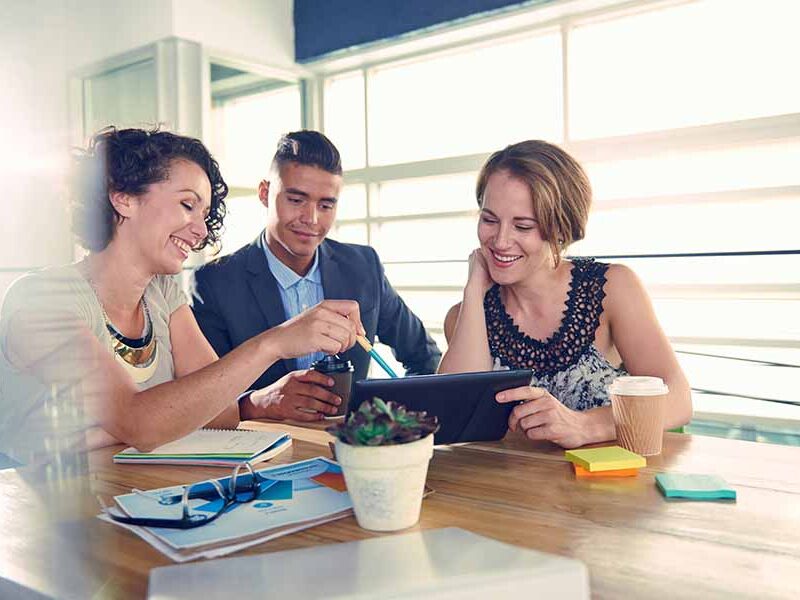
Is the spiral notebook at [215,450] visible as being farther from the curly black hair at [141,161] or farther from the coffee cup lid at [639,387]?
the coffee cup lid at [639,387]

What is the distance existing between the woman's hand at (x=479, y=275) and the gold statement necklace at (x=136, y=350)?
0.78m

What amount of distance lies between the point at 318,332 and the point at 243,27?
3.79m

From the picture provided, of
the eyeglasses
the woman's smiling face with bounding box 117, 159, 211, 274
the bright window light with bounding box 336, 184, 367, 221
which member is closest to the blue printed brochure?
the eyeglasses

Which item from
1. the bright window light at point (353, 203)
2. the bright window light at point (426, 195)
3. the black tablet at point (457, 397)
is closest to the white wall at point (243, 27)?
the bright window light at point (353, 203)

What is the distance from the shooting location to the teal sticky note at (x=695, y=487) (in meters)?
0.98

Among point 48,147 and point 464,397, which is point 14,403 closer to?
point 48,147

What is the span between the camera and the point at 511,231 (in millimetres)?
1826

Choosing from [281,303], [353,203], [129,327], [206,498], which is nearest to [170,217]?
[129,327]

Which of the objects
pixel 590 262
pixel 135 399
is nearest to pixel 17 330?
pixel 135 399

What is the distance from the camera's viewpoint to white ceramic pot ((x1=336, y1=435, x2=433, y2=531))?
2.68ft

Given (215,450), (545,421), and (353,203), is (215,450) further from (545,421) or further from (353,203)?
(353,203)

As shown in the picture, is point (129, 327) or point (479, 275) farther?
point (479, 275)

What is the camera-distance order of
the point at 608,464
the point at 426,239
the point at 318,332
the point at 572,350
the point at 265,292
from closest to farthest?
1. the point at 608,464
2. the point at 318,332
3. the point at 572,350
4. the point at 265,292
5. the point at 426,239

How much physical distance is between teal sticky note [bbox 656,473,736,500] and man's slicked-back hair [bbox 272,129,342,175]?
5.22ft
